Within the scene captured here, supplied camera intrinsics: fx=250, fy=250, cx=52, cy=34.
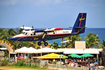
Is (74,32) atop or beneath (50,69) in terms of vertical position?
atop

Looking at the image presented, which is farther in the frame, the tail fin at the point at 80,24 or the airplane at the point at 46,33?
the tail fin at the point at 80,24

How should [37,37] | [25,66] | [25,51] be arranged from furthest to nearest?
[37,37] → [25,51] → [25,66]

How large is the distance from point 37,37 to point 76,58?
10.8 metres

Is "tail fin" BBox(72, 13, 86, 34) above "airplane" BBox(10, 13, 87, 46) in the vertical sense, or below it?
above

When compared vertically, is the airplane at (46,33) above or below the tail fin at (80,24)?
below

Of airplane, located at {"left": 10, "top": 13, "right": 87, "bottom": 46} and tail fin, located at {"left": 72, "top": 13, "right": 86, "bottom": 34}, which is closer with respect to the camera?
airplane, located at {"left": 10, "top": 13, "right": 87, "bottom": 46}

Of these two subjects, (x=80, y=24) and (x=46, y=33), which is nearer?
(x=46, y=33)

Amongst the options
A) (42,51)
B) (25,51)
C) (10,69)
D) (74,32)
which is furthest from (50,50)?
(10,69)

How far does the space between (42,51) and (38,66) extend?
9339mm

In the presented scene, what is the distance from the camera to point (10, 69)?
35.7 m

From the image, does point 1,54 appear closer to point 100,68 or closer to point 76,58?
point 76,58

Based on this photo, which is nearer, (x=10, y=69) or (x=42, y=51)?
(x=10, y=69)

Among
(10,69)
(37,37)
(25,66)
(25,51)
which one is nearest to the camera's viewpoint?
(10,69)

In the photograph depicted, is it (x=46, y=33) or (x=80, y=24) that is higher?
(x=80, y=24)
